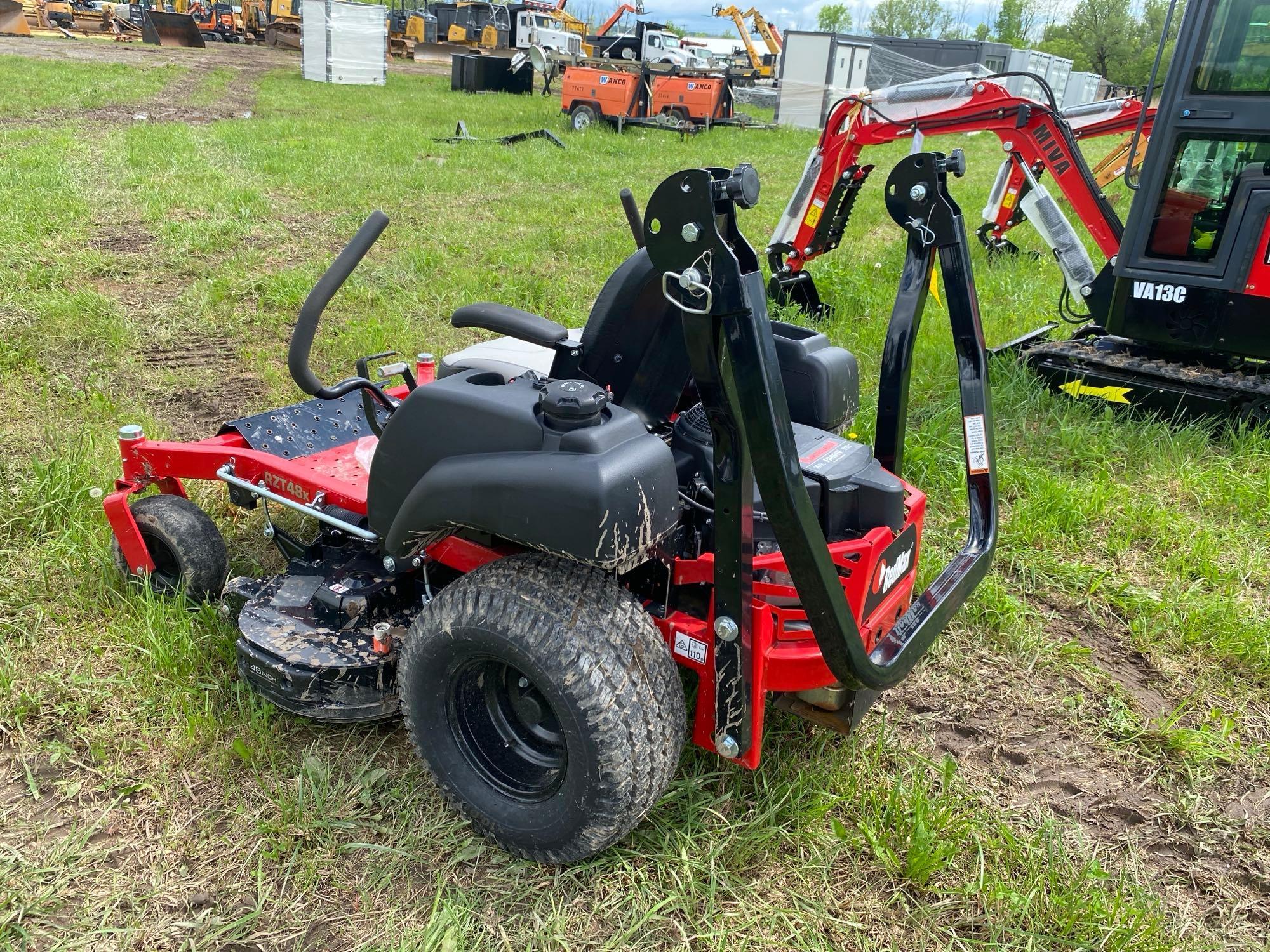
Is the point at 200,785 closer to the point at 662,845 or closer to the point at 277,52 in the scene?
the point at 662,845

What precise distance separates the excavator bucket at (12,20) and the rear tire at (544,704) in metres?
32.6

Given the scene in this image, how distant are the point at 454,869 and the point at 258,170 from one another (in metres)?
9.49

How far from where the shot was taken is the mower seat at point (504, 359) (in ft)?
9.45

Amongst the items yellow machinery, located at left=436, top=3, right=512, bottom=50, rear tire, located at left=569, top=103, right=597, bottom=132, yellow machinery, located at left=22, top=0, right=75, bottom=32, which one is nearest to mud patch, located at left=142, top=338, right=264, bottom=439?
rear tire, located at left=569, top=103, right=597, bottom=132

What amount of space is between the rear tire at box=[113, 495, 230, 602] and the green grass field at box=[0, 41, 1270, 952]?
0.12 metres

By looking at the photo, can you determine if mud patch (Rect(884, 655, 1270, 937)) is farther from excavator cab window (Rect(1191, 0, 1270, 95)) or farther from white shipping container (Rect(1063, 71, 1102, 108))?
white shipping container (Rect(1063, 71, 1102, 108))

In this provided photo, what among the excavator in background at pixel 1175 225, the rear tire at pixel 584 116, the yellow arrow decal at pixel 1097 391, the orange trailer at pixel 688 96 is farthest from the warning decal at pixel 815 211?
the orange trailer at pixel 688 96

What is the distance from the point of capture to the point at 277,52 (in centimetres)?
3012

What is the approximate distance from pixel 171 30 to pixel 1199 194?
1234 inches

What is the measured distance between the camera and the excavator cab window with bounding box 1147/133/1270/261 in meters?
4.32

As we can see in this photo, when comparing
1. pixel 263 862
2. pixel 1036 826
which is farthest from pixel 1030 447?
pixel 263 862

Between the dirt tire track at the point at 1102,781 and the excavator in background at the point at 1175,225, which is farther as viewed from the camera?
the excavator in background at the point at 1175,225

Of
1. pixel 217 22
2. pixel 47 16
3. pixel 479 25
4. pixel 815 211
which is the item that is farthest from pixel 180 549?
pixel 217 22

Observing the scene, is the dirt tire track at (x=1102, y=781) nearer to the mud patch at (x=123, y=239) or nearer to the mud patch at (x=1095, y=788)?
the mud patch at (x=1095, y=788)
